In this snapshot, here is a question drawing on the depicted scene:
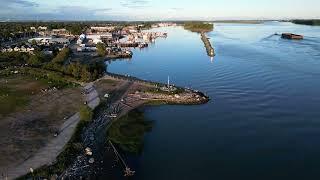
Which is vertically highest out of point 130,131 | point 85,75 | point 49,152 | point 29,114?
point 85,75

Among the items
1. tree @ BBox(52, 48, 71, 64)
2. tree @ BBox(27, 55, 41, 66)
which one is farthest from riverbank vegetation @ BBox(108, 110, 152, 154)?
tree @ BBox(27, 55, 41, 66)

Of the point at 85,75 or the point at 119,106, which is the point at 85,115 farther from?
the point at 85,75

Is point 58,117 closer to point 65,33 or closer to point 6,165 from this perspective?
point 6,165

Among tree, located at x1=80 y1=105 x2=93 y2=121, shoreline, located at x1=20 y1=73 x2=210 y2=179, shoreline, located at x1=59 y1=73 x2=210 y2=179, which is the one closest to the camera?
shoreline, located at x1=20 y1=73 x2=210 y2=179

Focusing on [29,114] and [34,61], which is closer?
[29,114]

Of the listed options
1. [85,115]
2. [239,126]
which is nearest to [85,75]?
[85,115]

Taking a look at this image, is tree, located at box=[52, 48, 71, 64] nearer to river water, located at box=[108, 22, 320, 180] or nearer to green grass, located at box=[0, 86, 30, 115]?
river water, located at box=[108, 22, 320, 180]
